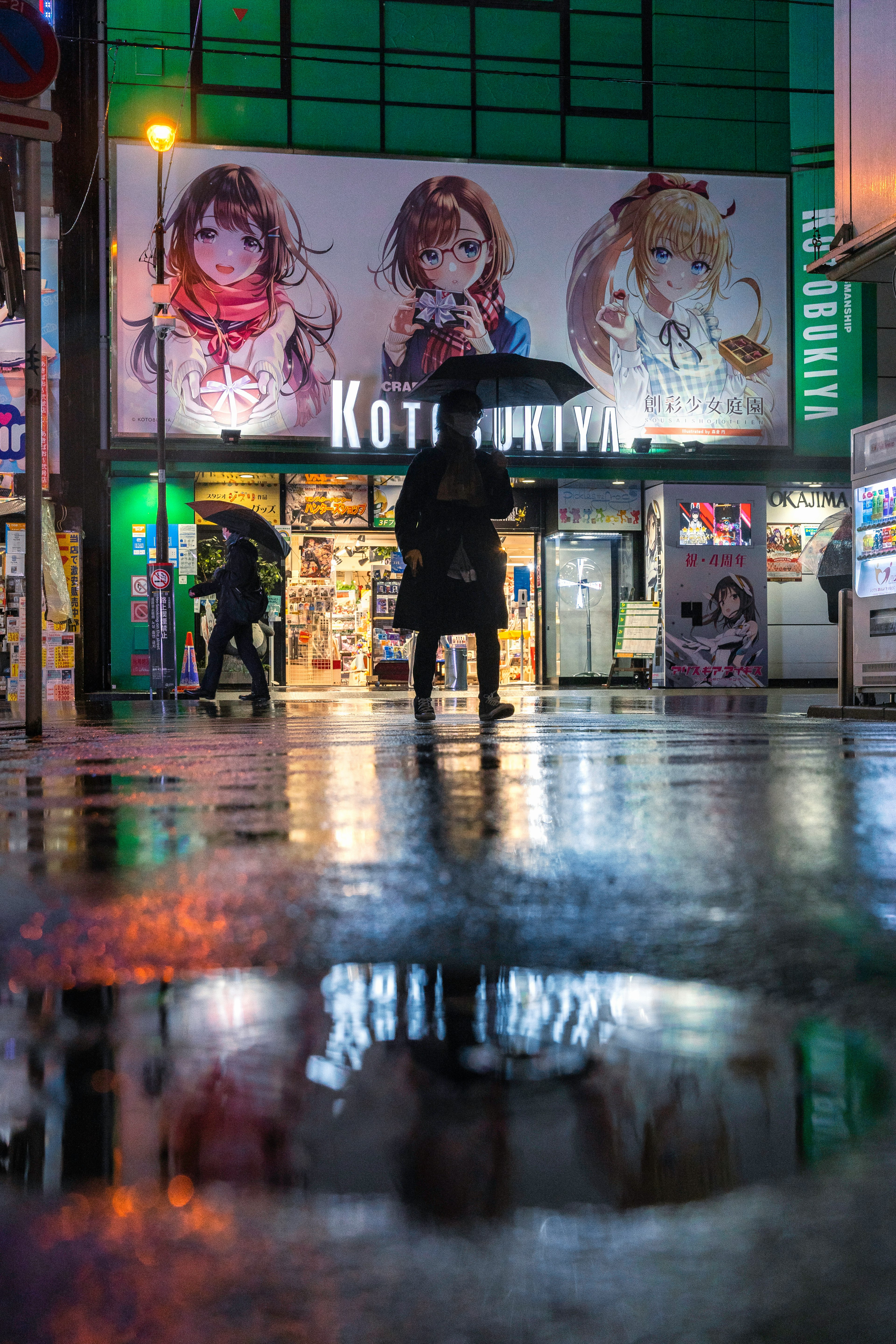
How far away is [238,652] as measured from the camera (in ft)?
46.7

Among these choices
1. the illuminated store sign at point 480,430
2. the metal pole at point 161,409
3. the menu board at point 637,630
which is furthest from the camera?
the menu board at point 637,630

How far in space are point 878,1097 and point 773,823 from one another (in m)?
1.36

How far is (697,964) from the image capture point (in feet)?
3.04

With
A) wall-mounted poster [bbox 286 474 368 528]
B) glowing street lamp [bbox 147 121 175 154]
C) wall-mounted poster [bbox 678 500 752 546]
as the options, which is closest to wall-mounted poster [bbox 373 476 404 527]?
wall-mounted poster [bbox 286 474 368 528]

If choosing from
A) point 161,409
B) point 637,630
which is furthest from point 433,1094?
point 637,630

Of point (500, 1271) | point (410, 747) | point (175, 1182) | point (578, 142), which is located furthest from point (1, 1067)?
point (578, 142)

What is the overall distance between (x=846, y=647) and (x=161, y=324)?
1341 cm

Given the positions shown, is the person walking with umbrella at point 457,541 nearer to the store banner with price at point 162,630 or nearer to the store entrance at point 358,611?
the store banner with price at point 162,630

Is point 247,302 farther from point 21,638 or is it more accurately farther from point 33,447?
point 33,447

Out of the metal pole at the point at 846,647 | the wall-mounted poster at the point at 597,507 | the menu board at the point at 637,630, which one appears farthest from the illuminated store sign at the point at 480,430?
the metal pole at the point at 846,647

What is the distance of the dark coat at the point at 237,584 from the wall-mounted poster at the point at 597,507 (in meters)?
10.6

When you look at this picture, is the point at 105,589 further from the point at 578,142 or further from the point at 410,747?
the point at 410,747

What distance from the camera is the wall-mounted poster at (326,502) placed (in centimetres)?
2295

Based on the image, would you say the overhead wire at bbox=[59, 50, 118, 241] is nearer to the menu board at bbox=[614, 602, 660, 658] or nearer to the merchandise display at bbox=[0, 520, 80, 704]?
the merchandise display at bbox=[0, 520, 80, 704]
